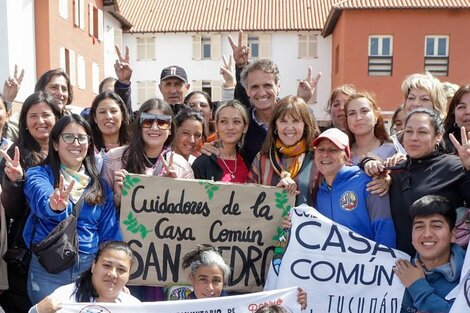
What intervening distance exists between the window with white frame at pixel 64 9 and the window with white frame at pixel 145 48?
1199 centimetres

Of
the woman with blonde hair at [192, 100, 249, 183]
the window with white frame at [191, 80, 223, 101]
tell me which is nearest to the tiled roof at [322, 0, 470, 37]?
the window with white frame at [191, 80, 223, 101]

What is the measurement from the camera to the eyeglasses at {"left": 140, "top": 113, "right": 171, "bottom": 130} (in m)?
5.23

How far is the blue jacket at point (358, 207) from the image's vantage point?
4500mm

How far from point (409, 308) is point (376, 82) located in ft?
95.2

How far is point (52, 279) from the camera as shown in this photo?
4559 mm

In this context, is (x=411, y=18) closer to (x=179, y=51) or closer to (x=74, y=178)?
(x=179, y=51)

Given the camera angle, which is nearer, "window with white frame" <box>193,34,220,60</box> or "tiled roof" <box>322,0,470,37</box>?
"tiled roof" <box>322,0,470,37</box>

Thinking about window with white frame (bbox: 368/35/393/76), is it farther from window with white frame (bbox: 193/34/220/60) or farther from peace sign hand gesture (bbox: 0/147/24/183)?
peace sign hand gesture (bbox: 0/147/24/183)

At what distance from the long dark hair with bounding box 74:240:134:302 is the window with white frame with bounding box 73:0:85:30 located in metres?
27.8

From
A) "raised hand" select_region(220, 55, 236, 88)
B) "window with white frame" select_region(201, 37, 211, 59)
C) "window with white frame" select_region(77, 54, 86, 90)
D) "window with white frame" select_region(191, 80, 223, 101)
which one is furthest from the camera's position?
"window with white frame" select_region(191, 80, 223, 101)

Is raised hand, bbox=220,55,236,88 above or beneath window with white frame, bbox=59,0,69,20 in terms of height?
beneath

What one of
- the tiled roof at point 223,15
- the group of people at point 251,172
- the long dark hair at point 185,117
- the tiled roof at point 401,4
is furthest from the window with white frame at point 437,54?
the long dark hair at point 185,117

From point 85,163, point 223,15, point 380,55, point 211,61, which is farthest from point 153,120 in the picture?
point 223,15

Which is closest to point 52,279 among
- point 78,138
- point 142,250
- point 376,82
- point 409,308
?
point 142,250
